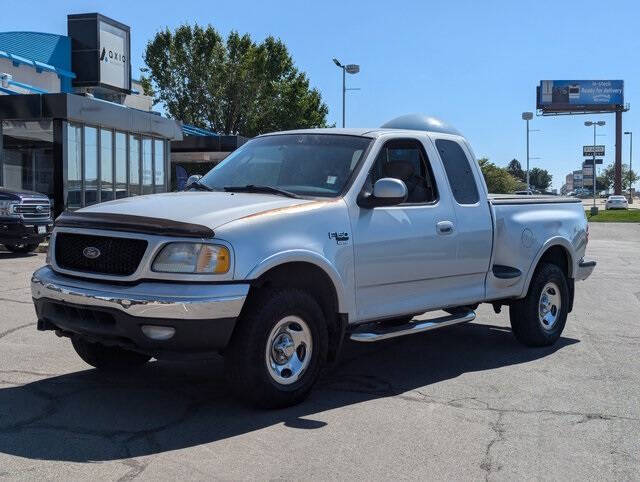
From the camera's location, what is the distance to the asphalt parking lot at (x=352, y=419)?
13.9ft

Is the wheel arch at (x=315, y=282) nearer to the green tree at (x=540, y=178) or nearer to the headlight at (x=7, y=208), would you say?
the headlight at (x=7, y=208)

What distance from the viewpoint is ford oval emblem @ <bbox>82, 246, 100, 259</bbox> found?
5.02 m

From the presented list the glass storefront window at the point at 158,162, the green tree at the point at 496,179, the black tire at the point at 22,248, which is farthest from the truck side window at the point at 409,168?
the green tree at the point at 496,179

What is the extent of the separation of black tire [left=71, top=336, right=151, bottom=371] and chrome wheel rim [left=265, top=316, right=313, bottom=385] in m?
1.26

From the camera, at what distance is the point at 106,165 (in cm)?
2344

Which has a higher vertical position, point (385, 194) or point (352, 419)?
point (385, 194)

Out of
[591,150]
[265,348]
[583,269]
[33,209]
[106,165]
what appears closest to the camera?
[265,348]

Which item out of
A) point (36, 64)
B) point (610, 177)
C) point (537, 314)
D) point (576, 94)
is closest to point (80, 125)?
point (36, 64)

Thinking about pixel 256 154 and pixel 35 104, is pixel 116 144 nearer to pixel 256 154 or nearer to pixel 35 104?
pixel 35 104

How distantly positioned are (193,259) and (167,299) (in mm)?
308

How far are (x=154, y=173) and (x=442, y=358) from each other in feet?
68.4

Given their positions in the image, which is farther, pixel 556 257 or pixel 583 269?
pixel 583 269

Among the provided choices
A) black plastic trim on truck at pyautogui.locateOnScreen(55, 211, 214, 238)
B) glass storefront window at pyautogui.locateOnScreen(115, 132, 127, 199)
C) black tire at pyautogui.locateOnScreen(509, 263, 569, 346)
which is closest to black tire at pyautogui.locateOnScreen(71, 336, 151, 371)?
black plastic trim on truck at pyautogui.locateOnScreen(55, 211, 214, 238)

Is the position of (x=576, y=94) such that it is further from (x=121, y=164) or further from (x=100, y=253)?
(x=100, y=253)
